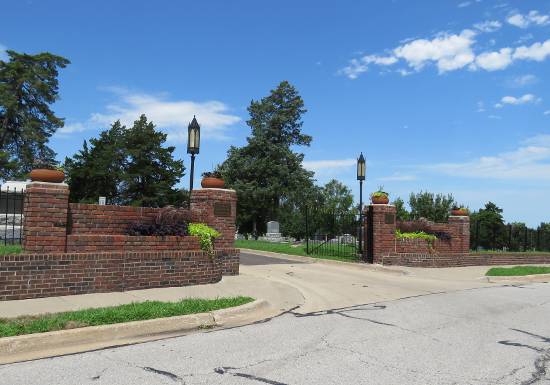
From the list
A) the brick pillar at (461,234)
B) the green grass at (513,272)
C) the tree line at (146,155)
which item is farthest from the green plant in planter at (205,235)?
the tree line at (146,155)

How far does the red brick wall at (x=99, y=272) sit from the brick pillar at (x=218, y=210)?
1.16 meters

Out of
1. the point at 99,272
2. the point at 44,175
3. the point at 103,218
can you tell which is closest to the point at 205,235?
the point at 103,218

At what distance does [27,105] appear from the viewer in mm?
54688

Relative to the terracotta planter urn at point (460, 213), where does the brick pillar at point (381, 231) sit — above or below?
below

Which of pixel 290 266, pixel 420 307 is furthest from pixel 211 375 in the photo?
pixel 290 266

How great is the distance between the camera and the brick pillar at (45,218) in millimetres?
9117

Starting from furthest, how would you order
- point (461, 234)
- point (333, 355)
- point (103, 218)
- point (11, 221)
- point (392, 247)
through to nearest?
point (461, 234) → point (392, 247) → point (11, 221) → point (103, 218) → point (333, 355)

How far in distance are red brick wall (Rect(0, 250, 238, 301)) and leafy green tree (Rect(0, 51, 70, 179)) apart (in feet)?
149

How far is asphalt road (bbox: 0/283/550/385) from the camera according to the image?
5.20 metres

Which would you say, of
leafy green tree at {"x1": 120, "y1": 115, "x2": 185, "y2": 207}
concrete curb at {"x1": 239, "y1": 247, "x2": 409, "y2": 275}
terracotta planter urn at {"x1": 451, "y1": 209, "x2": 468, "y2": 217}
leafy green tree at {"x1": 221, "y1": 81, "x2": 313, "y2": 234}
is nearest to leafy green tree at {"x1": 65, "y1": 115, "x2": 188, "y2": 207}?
leafy green tree at {"x1": 120, "y1": 115, "x2": 185, "y2": 207}

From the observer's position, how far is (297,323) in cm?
792

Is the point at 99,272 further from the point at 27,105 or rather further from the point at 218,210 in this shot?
the point at 27,105

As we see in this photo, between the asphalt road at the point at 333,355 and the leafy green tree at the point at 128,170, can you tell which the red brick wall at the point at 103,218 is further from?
the leafy green tree at the point at 128,170

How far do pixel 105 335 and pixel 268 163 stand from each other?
4621 cm
